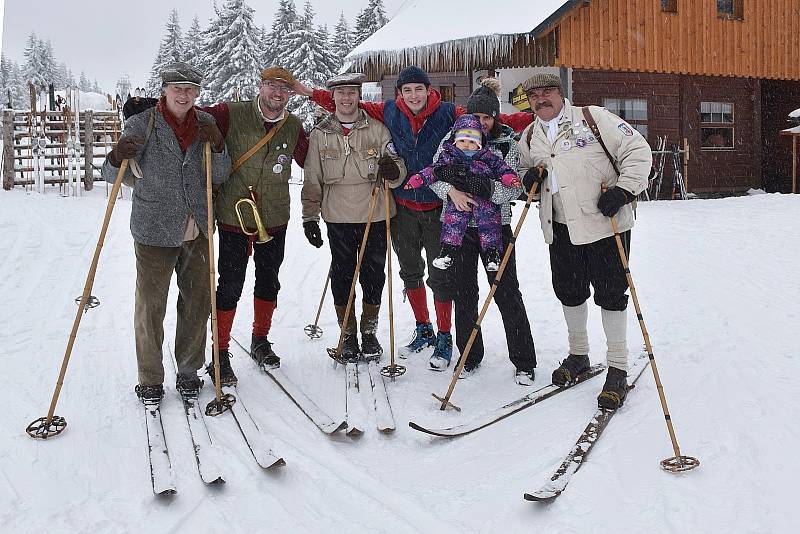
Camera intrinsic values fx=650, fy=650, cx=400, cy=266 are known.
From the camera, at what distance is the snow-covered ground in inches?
112

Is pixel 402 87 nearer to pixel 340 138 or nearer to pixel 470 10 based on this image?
pixel 340 138

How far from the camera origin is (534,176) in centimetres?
415

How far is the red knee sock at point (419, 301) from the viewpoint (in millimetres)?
5125

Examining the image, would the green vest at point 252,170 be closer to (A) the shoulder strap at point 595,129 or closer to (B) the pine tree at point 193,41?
(A) the shoulder strap at point 595,129

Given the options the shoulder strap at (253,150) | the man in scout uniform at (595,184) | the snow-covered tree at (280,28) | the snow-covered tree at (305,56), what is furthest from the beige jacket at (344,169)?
the snow-covered tree at (280,28)

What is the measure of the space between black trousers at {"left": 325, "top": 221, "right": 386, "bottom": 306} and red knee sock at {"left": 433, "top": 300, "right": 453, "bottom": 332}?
49cm

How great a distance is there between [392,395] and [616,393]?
1425mm

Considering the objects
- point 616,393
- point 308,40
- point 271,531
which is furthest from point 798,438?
point 308,40

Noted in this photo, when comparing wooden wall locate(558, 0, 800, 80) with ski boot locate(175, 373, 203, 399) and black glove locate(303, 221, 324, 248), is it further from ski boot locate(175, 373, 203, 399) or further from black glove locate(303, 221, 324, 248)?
ski boot locate(175, 373, 203, 399)

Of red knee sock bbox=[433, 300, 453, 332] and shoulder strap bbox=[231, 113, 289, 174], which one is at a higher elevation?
shoulder strap bbox=[231, 113, 289, 174]

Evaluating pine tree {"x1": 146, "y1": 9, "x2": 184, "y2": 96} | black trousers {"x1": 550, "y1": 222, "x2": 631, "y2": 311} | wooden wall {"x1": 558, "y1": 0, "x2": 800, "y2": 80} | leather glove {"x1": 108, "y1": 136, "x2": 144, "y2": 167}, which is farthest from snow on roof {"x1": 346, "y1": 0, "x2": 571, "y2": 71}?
pine tree {"x1": 146, "y1": 9, "x2": 184, "y2": 96}

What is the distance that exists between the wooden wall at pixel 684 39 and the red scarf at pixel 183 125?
1038cm

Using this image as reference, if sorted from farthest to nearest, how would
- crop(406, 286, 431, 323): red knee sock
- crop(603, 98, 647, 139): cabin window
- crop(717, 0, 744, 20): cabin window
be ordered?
→ crop(717, 0, 744, 20): cabin window
crop(603, 98, 647, 139): cabin window
crop(406, 286, 431, 323): red knee sock

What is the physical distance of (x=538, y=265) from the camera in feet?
27.2
